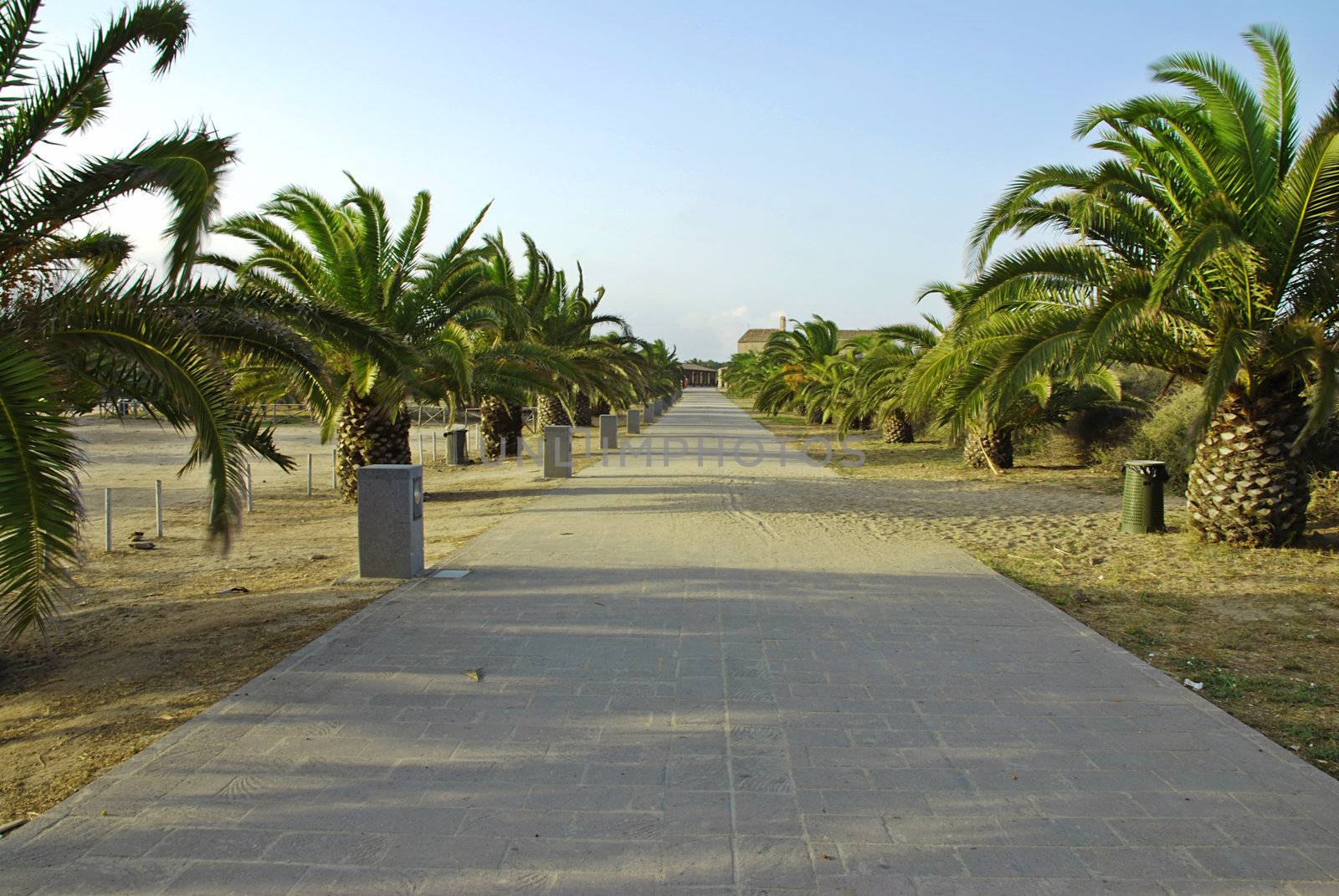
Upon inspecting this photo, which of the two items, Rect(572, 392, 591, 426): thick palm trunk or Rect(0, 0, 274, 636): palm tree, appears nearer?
Rect(0, 0, 274, 636): palm tree

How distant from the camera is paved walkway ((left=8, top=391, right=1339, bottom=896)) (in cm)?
327

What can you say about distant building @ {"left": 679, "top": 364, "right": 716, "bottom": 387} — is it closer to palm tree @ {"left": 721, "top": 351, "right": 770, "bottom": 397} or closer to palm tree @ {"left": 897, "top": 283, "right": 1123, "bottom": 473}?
palm tree @ {"left": 721, "top": 351, "right": 770, "bottom": 397}

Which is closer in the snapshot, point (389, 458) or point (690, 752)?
point (690, 752)

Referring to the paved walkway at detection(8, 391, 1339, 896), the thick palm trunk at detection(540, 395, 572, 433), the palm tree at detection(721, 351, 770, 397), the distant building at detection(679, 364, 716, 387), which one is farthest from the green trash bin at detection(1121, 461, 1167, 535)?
the distant building at detection(679, 364, 716, 387)

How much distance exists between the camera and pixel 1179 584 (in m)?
8.10

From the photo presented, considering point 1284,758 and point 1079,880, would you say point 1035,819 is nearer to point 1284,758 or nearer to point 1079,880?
point 1079,880

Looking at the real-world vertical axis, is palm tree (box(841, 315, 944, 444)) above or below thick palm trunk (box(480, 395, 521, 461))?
above

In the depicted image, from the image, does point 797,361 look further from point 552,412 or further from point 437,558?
point 437,558

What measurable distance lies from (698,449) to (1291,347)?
15.7 meters

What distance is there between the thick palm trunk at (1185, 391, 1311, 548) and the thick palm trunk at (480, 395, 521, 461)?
14487mm

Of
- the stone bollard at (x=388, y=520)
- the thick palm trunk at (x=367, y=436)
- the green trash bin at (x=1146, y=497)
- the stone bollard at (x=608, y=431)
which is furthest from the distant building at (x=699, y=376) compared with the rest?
the stone bollard at (x=388, y=520)

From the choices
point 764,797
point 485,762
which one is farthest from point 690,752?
point 485,762

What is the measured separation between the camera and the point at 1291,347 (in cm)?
852

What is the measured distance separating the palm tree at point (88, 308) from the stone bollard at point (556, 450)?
10.2m
